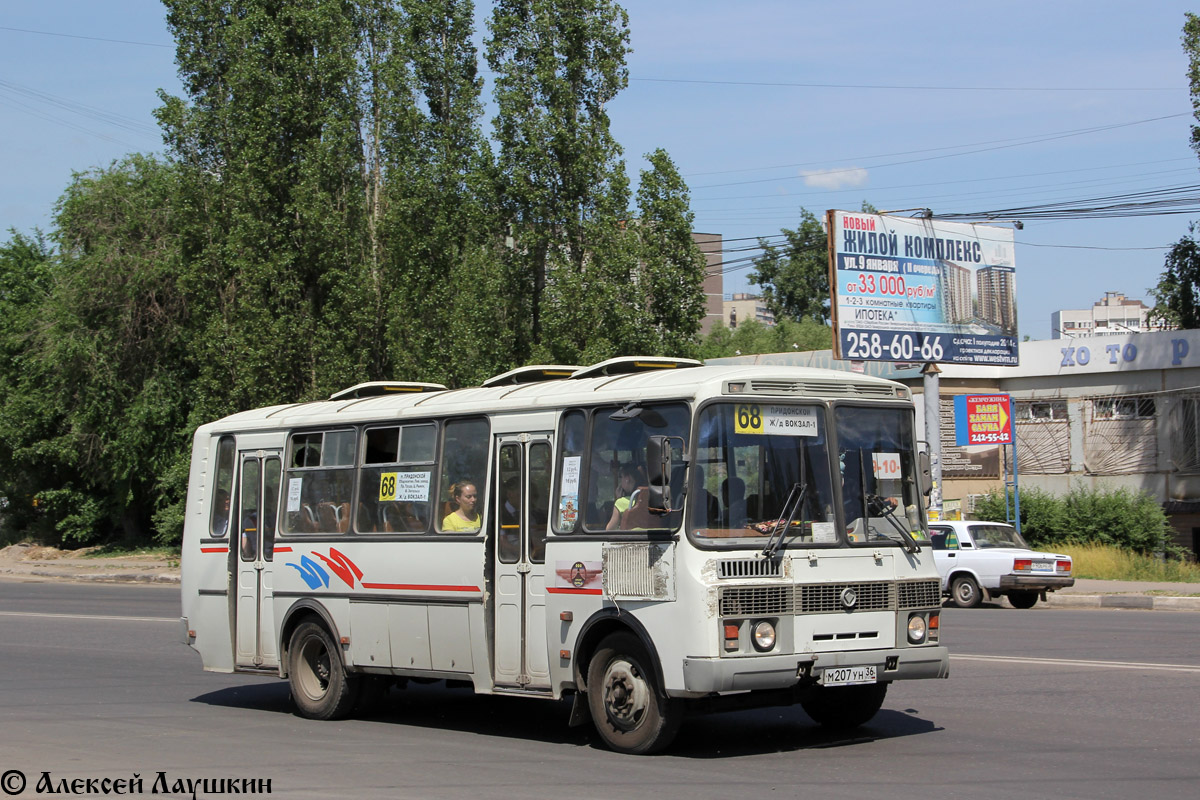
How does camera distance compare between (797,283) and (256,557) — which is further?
(797,283)

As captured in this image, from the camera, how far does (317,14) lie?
117ft

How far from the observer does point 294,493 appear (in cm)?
1219

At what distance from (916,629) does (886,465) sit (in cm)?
122

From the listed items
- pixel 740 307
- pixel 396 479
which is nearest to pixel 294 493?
pixel 396 479

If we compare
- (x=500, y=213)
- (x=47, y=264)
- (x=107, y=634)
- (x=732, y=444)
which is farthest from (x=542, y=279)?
(x=732, y=444)

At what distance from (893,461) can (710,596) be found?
2.03 metres

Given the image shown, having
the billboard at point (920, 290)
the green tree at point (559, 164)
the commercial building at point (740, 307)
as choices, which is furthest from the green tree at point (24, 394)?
the commercial building at point (740, 307)

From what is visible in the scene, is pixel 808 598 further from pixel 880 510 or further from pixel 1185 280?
pixel 1185 280

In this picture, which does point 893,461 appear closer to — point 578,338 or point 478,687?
point 478,687

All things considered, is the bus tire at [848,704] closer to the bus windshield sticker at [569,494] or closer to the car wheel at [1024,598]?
the bus windshield sticker at [569,494]

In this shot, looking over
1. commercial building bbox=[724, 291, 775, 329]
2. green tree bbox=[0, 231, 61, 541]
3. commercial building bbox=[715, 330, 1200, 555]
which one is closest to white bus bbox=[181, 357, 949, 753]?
commercial building bbox=[715, 330, 1200, 555]

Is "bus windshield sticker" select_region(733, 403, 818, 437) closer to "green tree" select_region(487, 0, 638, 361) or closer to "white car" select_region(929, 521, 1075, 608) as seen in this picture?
"white car" select_region(929, 521, 1075, 608)

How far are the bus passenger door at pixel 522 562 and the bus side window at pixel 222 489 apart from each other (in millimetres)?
3906

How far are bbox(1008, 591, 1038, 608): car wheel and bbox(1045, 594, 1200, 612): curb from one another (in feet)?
0.93
